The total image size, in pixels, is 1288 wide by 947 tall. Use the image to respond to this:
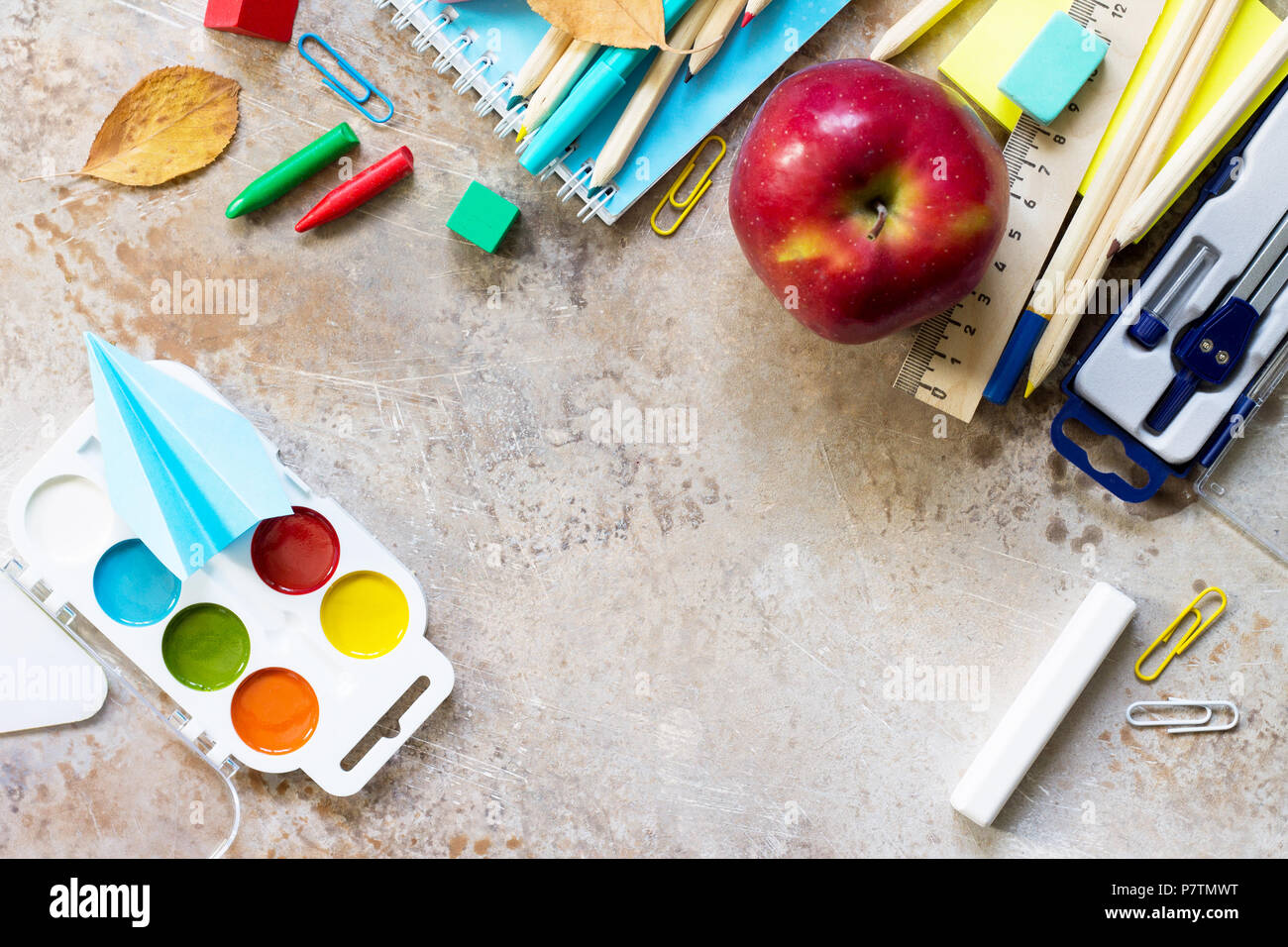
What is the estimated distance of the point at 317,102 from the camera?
100 cm

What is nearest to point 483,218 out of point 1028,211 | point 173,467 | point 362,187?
point 362,187

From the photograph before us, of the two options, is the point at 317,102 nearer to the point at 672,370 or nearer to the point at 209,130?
the point at 209,130

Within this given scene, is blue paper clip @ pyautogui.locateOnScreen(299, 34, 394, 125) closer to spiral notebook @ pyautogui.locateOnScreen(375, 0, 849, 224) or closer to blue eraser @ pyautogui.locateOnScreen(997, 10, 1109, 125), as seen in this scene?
spiral notebook @ pyautogui.locateOnScreen(375, 0, 849, 224)

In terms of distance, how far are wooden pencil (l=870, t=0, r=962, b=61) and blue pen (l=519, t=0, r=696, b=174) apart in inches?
8.0

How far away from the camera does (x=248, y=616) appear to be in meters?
0.95

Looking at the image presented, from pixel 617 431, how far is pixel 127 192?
608mm

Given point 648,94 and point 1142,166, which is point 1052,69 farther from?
point 648,94

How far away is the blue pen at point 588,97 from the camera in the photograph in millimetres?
915

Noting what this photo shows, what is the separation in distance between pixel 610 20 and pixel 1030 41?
432 millimetres

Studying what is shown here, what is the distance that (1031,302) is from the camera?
0.94 m

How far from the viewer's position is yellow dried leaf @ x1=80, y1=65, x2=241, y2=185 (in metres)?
0.99
